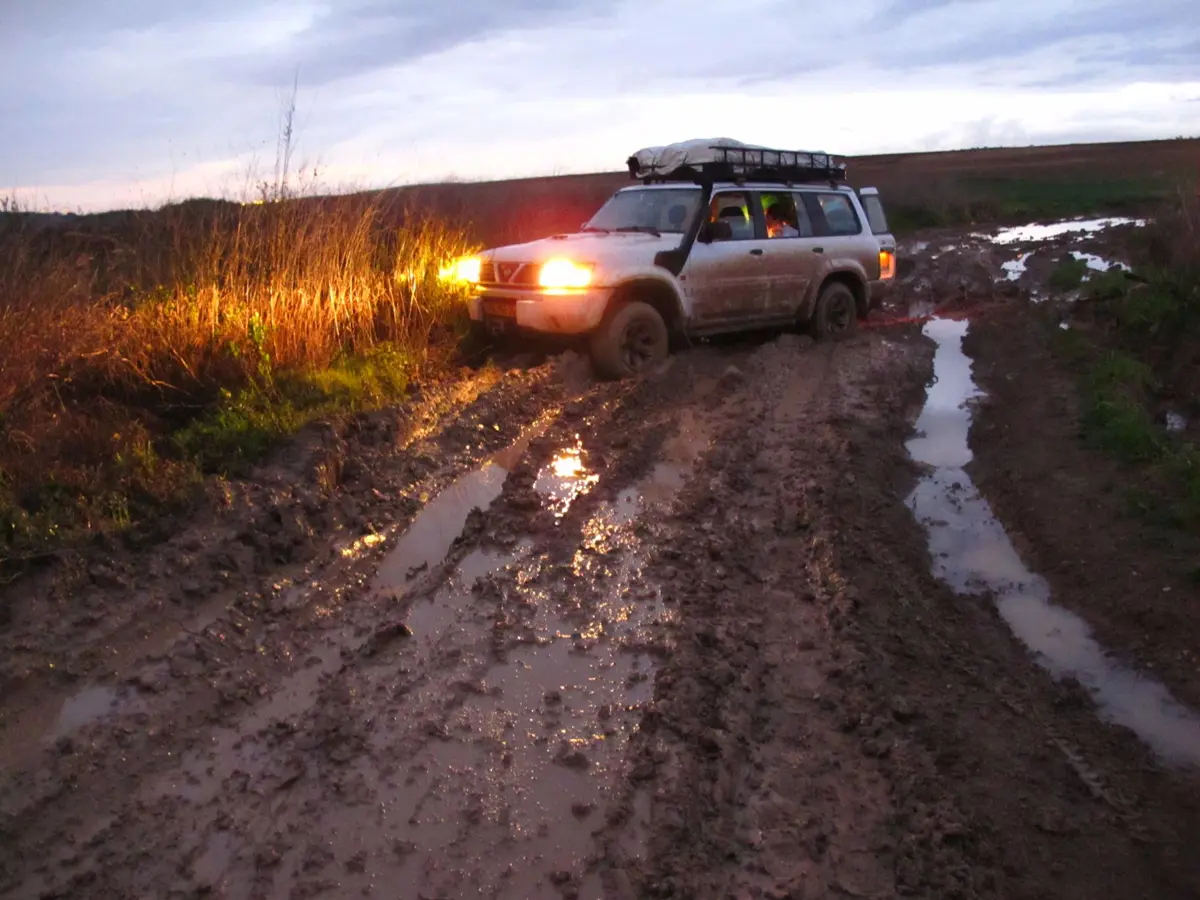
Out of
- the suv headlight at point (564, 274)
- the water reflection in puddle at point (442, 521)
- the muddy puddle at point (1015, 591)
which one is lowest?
the muddy puddle at point (1015, 591)

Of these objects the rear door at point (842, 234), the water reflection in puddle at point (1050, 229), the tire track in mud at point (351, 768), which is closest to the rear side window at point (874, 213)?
the rear door at point (842, 234)

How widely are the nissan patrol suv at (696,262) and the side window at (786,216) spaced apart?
0.6 inches

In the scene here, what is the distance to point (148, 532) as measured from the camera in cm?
506

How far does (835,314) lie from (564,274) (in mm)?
4252

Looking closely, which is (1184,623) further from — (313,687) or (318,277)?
(318,277)

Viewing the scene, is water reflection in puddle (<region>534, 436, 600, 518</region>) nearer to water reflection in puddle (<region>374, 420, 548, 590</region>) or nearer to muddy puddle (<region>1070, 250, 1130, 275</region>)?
water reflection in puddle (<region>374, 420, 548, 590</region>)

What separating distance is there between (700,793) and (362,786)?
3.71ft

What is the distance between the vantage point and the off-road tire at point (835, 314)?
36.1 ft

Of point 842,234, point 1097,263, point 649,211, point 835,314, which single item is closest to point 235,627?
point 649,211

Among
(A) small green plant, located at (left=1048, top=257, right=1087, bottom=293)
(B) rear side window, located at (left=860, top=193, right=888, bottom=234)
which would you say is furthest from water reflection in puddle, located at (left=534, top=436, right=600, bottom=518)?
(A) small green plant, located at (left=1048, top=257, right=1087, bottom=293)

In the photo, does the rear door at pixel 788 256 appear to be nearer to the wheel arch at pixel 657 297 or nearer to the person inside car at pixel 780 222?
the person inside car at pixel 780 222

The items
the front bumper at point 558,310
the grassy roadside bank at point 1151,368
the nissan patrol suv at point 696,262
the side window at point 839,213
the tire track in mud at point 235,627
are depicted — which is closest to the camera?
the tire track in mud at point 235,627

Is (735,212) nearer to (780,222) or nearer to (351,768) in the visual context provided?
(780,222)

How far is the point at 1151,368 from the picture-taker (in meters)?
9.01
